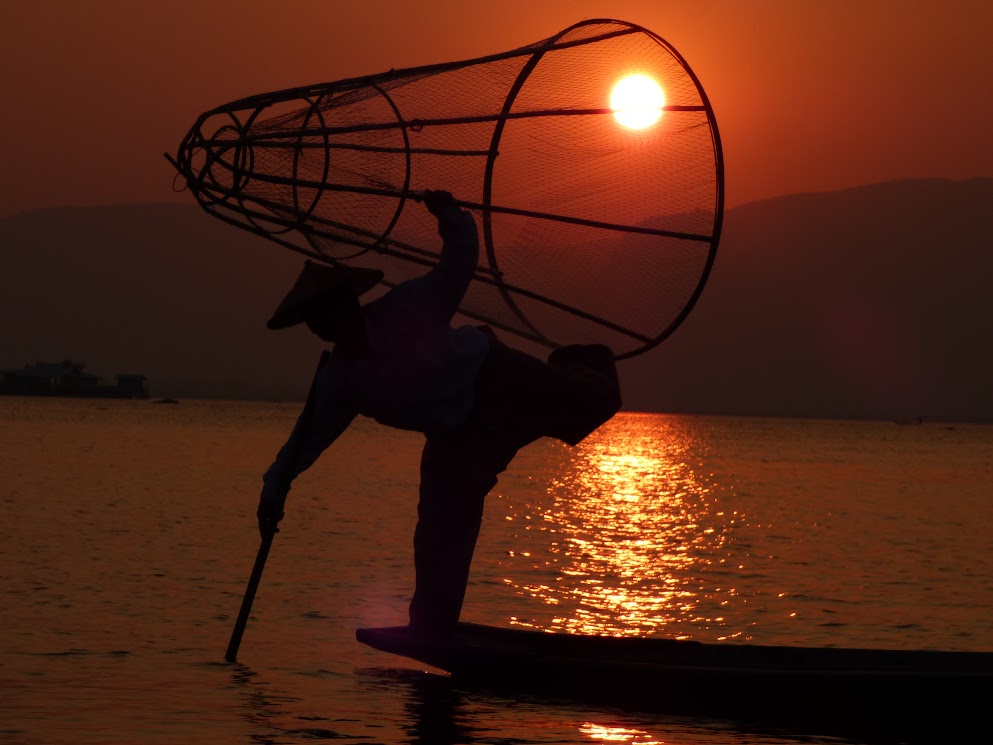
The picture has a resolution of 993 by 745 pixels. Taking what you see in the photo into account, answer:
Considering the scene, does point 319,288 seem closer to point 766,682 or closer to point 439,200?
point 439,200

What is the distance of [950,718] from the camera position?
10242 millimetres

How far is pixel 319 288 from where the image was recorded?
8.86m

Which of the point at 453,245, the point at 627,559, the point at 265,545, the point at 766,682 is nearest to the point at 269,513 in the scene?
the point at 265,545

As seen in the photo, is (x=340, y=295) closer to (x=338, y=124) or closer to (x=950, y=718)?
(x=338, y=124)

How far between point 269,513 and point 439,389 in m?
1.56

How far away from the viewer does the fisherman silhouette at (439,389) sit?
29.3 feet

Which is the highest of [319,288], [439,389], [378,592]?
[319,288]

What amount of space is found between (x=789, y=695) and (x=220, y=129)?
18.0 feet

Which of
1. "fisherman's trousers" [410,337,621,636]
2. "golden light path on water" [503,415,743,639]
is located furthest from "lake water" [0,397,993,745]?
"fisherman's trousers" [410,337,621,636]

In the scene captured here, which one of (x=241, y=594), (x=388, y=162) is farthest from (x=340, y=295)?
(x=241, y=594)

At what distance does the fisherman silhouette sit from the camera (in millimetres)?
8922

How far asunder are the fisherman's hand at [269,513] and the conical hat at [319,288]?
1.39 meters

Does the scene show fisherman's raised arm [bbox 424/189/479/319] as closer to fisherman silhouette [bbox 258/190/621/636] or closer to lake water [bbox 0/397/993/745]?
fisherman silhouette [bbox 258/190/621/636]

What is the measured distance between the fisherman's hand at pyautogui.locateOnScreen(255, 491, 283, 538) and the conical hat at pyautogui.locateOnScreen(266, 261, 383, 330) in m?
1.39
